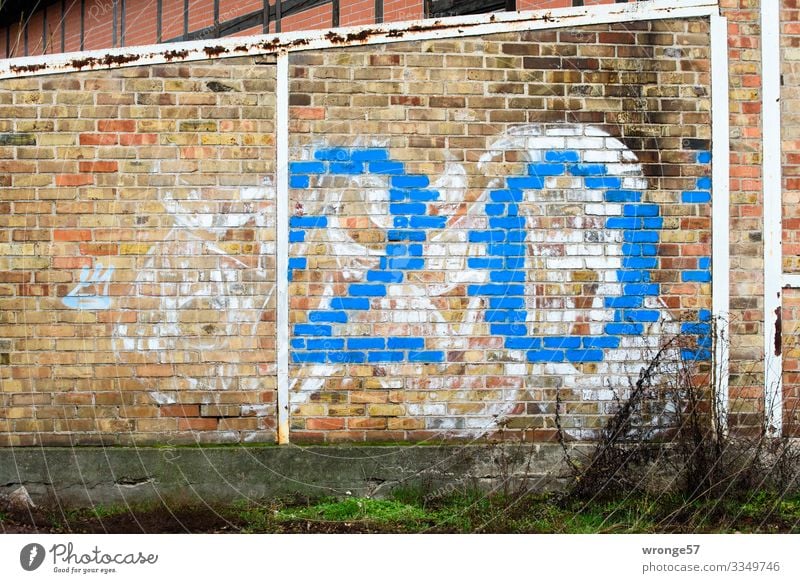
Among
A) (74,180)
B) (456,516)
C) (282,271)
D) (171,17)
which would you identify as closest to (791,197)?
(456,516)

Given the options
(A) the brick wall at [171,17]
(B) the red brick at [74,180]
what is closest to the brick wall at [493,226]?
(A) the brick wall at [171,17]

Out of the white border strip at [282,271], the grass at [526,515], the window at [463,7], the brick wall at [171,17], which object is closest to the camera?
the grass at [526,515]

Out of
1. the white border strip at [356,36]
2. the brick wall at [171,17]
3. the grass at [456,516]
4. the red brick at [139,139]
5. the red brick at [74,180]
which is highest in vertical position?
the brick wall at [171,17]

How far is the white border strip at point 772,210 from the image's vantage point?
16.0 feet

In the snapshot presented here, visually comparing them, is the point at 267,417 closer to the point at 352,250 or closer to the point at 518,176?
the point at 352,250

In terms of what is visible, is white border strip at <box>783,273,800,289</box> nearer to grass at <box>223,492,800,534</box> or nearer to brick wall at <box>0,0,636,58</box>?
grass at <box>223,492,800,534</box>

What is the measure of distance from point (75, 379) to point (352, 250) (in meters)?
1.85

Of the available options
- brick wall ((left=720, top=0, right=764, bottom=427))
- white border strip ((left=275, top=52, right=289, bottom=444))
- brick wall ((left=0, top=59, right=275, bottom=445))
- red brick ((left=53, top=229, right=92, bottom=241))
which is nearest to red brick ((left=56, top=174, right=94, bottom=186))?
brick wall ((left=0, top=59, right=275, bottom=445))

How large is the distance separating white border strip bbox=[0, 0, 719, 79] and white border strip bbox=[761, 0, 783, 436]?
0.42 meters

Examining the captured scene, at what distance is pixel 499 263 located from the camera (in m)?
4.85

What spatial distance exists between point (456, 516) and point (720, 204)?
8.08ft

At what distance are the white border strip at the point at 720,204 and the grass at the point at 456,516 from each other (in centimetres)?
68

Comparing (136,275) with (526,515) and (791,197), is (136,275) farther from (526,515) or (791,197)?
(791,197)

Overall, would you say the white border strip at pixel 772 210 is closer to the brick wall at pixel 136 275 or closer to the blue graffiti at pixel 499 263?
the blue graffiti at pixel 499 263
